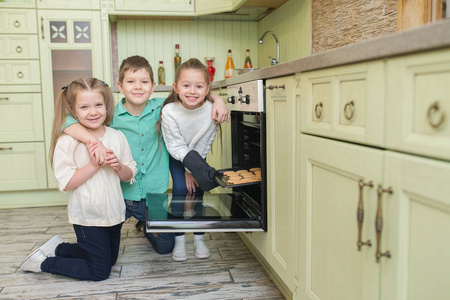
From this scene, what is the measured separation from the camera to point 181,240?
207 cm

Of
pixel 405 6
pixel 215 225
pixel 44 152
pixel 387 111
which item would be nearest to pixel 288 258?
pixel 215 225

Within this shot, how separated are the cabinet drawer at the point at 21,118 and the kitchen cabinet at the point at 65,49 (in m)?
0.06

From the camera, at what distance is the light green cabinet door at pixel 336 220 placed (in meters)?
0.95

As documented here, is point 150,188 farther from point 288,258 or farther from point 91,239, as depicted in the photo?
point 288,258

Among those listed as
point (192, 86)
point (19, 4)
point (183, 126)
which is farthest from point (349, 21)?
point (19, 4)

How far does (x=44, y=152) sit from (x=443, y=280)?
2.98m

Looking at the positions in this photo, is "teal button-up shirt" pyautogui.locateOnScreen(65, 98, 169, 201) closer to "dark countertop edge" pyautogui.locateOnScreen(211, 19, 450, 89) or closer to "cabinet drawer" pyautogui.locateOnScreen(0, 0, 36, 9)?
"dark countertop edge" pyautogui.locateOnScreen(211, 19, 450, 89)

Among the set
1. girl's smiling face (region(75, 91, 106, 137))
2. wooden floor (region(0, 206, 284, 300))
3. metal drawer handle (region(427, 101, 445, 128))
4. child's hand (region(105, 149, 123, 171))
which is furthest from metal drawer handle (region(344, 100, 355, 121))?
girl's smiling face (region(75, 91, 106, 137))

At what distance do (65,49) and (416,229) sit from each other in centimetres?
292

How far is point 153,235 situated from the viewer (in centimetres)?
219

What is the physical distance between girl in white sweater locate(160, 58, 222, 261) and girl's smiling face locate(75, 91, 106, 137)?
0.31m

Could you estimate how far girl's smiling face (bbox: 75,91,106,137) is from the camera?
1795 mm

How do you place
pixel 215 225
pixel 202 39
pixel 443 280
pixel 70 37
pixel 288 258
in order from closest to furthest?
pixel 443 280 → pixel 288 258 → pixel 215 225 → pixel 70 37 → pixel 202 39

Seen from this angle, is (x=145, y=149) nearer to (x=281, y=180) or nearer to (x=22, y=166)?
(x=281, y=180)
